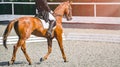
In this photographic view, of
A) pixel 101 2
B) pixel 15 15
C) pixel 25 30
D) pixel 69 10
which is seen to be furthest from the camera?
pixel 15 15

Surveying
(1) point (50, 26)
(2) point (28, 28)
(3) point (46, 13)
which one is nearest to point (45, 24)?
(1) point (50, 26)

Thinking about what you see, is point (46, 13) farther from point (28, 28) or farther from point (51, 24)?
point (28, 28)

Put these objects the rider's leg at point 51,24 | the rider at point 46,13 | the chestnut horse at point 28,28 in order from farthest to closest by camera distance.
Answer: the rider's leg at point 51,24 < the rider at point 46,13 < the chestnut horse at point 28,28

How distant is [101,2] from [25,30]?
12502 millimetres

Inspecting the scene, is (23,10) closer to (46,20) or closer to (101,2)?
(101,2)

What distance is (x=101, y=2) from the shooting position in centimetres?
2205

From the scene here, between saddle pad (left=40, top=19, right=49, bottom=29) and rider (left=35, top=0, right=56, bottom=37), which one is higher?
rider (left=35, top=0, right=56, bottom=37)

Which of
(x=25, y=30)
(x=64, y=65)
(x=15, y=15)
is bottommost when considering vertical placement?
(x=15, y=15)

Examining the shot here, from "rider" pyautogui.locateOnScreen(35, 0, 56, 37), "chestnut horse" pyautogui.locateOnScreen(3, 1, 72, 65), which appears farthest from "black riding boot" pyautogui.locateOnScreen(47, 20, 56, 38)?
"chestnut horse" pyautogui.locateOnScreen(3, 1, 72, 65)

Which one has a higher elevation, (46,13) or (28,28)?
(46,13)

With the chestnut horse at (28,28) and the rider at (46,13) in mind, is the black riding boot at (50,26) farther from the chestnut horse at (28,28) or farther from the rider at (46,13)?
the chestnut horse at (28,28)

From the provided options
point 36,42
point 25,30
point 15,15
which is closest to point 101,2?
point 15,15

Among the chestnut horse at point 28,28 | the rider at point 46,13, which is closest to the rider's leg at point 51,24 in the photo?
the rider at point 46,13

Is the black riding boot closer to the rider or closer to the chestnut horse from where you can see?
the rider
